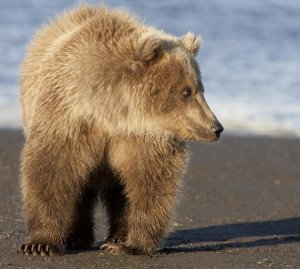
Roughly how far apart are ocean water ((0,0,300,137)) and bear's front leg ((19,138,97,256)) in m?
1.88

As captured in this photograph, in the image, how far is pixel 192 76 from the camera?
280 inches

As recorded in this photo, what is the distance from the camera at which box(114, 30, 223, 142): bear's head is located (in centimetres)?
699

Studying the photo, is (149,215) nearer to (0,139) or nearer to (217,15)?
(0,139)

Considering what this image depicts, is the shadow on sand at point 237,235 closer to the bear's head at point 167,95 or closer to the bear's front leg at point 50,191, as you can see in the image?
Answer: the bear's front leg at point 50,191

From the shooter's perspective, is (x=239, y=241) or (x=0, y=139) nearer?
(x=239, y=241)

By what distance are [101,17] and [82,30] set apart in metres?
0.17

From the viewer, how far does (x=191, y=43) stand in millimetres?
7418

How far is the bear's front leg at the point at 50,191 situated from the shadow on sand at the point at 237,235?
807mm

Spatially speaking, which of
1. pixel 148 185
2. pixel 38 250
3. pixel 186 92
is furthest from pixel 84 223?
pixel 186 92

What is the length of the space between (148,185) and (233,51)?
1517 cm

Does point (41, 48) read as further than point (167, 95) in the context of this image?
Yes

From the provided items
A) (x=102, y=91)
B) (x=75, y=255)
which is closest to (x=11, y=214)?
(x=75, y=255)

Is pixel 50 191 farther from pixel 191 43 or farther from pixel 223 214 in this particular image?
pixel 223 214

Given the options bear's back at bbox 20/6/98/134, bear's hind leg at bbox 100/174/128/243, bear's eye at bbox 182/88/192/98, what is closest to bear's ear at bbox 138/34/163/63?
bear's eye at bbox 182/88/192/98
